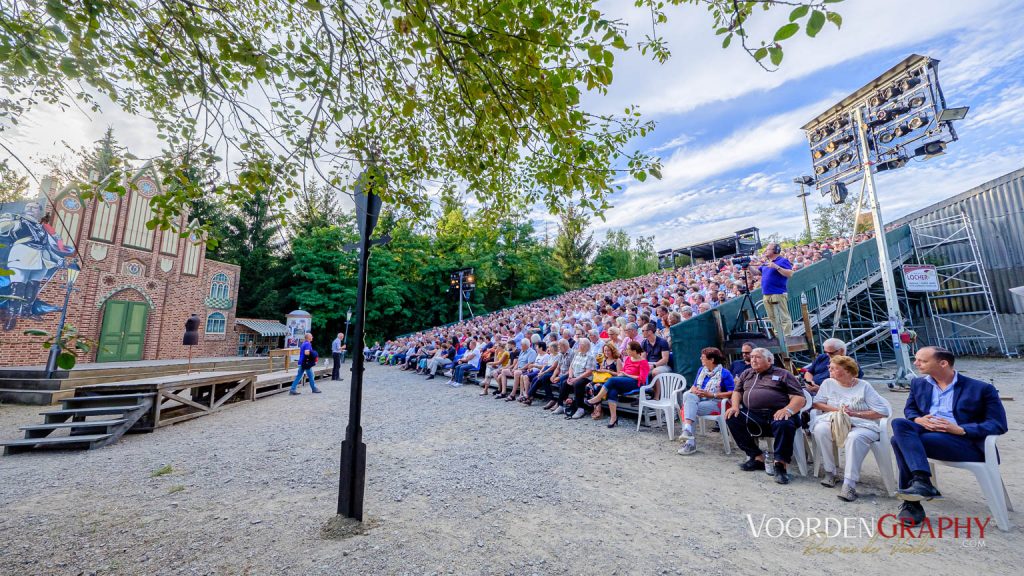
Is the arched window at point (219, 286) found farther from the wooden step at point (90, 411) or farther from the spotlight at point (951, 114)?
the spotlight at point (951, 114)

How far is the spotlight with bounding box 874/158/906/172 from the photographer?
9.79 meters

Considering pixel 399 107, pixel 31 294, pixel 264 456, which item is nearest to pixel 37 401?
pixel 31 294

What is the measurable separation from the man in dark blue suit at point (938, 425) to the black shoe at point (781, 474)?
0.79 m

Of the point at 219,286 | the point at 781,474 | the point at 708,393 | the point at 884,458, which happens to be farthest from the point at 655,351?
the point at 219,286

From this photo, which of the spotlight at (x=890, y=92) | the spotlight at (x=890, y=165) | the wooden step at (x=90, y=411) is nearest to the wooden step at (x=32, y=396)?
the wooden step at (x=90, y=411)

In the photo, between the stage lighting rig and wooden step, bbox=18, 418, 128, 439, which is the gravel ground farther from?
the stage lighting rig

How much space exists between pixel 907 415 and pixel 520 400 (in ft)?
18.9

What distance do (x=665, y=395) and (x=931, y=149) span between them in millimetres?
10341

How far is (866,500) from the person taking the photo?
10.3 ft

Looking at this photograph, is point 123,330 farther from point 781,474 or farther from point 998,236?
point 998,236

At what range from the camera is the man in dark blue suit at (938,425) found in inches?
108

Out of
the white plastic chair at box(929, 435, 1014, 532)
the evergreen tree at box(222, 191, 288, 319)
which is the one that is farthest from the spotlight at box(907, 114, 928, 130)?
the evergreen tree at box(222, 191, 288, 319)

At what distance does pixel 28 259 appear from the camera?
11.1 m

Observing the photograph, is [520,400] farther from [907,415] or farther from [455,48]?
[455,48]
